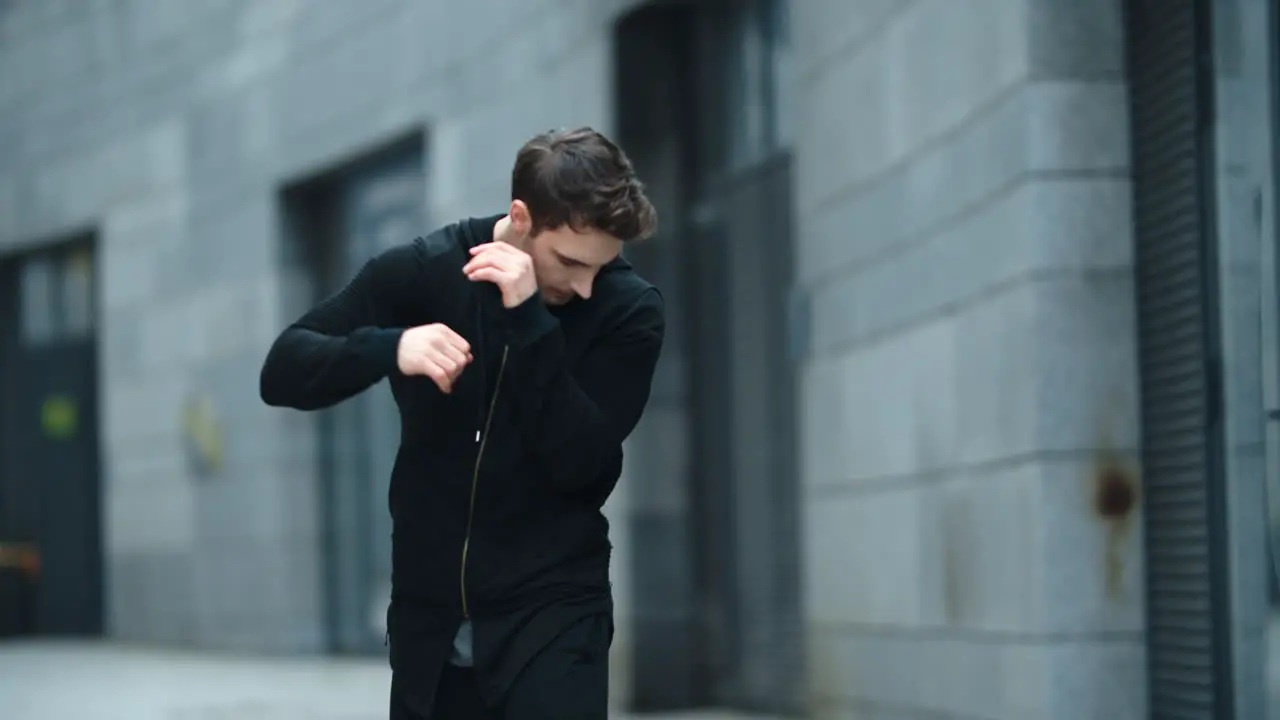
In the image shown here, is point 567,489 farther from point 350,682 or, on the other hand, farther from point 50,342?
point 50,342

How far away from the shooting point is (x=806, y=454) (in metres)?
9.88

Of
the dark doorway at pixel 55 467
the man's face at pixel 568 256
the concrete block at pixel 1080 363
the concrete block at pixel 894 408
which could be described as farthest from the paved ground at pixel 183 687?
the man's face at pixel 568 256

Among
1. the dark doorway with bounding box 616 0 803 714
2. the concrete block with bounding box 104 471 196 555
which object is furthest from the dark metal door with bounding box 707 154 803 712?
the concrete block with bounding box 104 471 196 555

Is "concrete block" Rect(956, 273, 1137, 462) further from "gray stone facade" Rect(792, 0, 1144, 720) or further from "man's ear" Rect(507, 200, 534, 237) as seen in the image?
"man's ear" Rect(507, 200, 534, 237)

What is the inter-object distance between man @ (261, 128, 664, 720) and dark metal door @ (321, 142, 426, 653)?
11.2 m

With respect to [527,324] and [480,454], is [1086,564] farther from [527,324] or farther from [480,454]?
[527,324]

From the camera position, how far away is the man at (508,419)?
3783mm

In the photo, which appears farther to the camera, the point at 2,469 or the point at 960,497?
the point at 2,469

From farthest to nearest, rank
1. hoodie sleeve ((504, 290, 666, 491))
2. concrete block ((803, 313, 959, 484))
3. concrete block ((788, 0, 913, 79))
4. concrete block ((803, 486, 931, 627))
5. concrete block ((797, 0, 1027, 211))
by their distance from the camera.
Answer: concrete block ((788, 0, 913, 79)) → concrete block ((803, 486, 931, 627)) → concrete block ((803, 313, 959, 484)) → concrete block ((797, 0, 1027, 211)) → hoodie sleeve ((504, 290, 666, 491))

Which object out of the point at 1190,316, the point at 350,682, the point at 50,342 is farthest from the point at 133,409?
the point at 1190,316

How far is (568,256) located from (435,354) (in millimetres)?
295

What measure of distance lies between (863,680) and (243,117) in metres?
9.38

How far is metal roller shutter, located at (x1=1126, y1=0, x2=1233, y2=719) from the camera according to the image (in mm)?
6855

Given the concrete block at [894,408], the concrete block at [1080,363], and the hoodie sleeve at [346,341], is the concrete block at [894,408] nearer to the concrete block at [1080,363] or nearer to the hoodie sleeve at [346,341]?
the concrete block at [1080,363]
